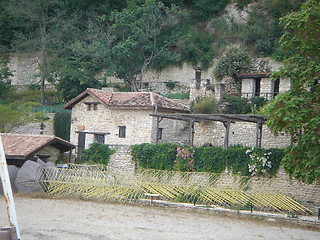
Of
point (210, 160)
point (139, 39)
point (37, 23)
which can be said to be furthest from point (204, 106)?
point (37, 23)

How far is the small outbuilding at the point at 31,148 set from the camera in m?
22.6

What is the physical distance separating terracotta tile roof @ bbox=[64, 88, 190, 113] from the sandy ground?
9734 mm

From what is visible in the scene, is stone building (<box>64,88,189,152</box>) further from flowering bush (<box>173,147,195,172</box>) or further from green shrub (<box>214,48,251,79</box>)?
green shrub (<box>214,48,251,79</box>)

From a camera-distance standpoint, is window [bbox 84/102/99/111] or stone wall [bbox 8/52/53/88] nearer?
window [bbox 84/102/99/111]

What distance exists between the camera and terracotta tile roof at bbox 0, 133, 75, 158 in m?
22.6

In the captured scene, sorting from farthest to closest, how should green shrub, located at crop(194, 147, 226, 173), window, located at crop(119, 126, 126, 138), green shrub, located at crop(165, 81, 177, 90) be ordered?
green shrub, located at crop(165, 81, 177, 90)
window, located at crop(119, 126, 126, 138)
green shrub, located at crop(194, 147, 226, 173)

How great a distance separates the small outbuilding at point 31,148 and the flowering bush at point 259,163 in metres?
9.96

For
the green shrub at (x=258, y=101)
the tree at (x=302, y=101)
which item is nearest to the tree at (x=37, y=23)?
the green shrub at (x=258, y=101)

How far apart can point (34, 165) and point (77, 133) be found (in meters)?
8.88

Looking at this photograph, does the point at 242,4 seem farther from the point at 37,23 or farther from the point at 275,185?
the point at 275,185

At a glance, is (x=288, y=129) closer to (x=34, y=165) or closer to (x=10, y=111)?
(x=34, y=165)

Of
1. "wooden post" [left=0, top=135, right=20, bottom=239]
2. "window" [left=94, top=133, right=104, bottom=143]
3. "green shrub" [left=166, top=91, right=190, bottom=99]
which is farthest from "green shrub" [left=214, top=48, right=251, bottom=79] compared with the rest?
"wooden post" [left=0, top=135, right=20, bottom=239]

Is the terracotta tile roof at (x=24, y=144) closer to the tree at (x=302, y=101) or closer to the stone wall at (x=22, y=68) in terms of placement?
the tree at (x=302, y=101)

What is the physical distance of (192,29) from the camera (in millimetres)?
41781
